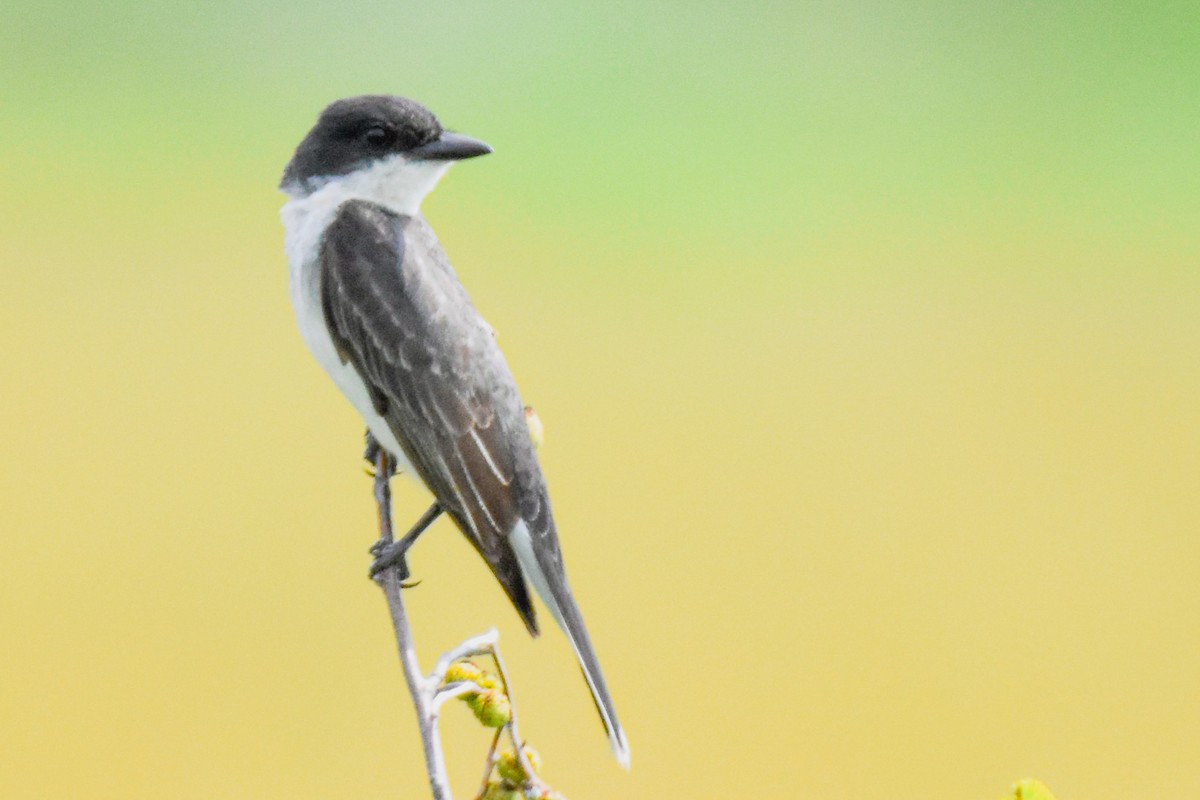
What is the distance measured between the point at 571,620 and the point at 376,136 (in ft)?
4.62

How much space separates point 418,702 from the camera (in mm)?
2314

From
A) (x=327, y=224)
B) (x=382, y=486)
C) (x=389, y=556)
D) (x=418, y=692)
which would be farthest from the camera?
(x=327, y=224)

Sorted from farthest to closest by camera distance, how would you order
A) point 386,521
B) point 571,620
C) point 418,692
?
1. point 571,620
2. point 386,521
3. point 418,692

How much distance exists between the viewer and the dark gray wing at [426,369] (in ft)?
11.1

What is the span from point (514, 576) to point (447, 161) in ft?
3.62

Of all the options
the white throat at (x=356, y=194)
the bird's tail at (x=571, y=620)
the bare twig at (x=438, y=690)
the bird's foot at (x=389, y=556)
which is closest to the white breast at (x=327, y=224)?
the white throat at (x=356, y=194)

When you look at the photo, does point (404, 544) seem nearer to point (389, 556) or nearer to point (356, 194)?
point (389, 556)

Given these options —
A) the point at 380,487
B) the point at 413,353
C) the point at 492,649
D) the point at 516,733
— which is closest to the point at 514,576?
the point at 380,487

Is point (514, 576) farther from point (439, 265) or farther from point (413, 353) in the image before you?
point (439, 265)

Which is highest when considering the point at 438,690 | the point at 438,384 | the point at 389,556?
the point at 438,384

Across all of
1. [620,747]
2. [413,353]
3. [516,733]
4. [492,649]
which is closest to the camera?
[516,733]

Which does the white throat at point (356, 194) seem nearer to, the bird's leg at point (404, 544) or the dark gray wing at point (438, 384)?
Answer: the dark gray wing at point (438, 384)

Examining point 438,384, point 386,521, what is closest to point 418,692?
point 386,521

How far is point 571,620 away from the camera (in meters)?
3.27
